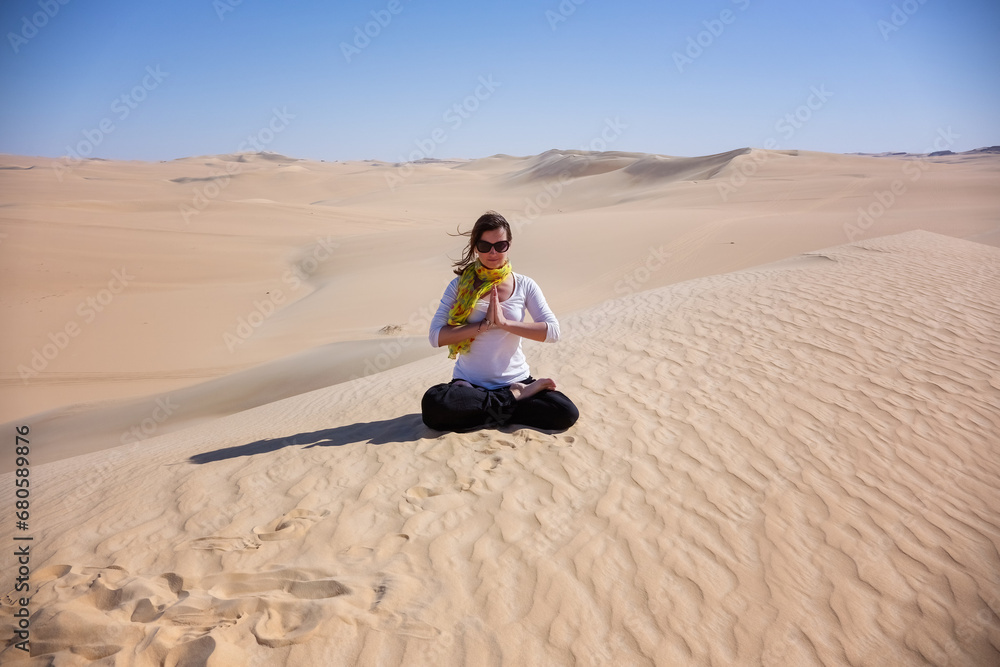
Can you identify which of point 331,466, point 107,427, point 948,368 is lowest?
point 107,427

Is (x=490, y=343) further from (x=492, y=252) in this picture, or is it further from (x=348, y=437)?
(x=348, y=437)

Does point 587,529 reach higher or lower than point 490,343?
lower

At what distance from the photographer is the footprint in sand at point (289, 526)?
318 cm

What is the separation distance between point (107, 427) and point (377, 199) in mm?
40741

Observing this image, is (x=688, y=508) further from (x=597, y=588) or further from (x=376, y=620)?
(x=376, y=620)

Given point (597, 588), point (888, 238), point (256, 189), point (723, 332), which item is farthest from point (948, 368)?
point (256, 189)

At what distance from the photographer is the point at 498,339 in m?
4.21

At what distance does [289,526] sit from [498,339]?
1.81 metres

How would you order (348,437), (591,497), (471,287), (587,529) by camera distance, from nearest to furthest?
1. (587,529)
2. (591,497)
3. (471,287)
4. (348,437)

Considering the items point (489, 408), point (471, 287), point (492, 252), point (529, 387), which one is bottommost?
point (489, 408)

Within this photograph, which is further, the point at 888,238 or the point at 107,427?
the point at 888,238

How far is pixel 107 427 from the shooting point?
8.31m

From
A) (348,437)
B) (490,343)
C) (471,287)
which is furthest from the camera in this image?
(348,437)

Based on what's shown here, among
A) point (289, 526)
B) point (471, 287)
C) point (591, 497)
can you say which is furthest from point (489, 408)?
point (289, 526)
